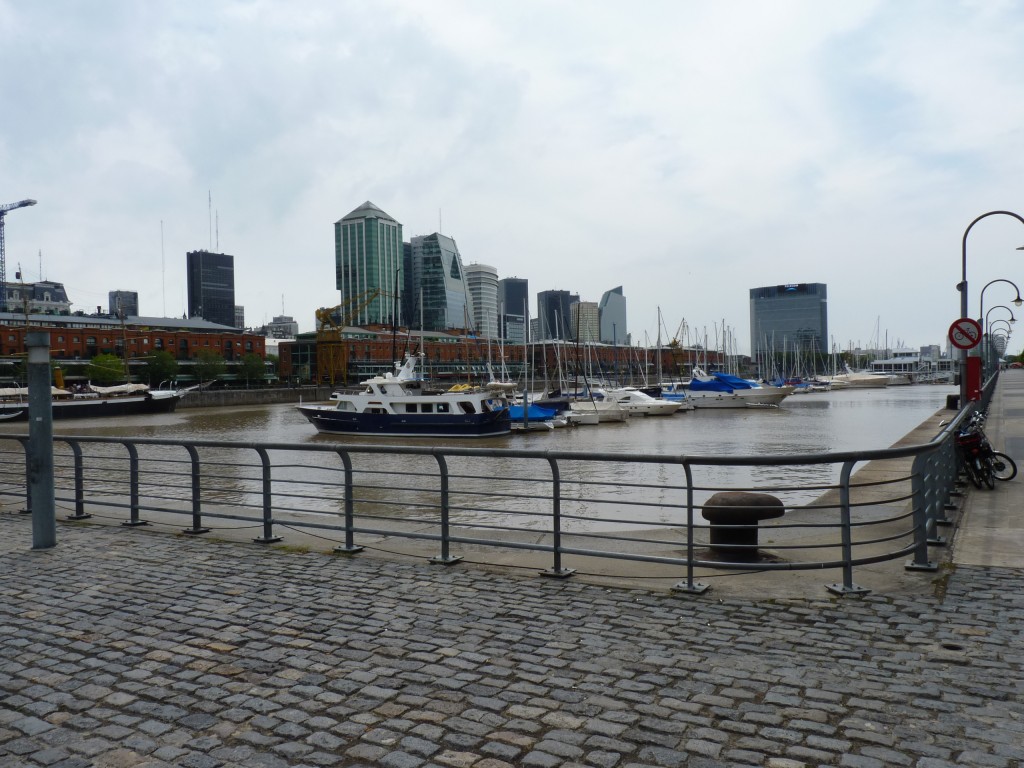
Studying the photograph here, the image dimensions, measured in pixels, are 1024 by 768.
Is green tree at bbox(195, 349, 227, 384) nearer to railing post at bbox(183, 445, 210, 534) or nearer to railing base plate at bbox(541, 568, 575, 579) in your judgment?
railing post at bbox(183, 445, 210, 534)

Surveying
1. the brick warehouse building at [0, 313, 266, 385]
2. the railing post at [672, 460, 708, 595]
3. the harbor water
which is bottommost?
the harbor water

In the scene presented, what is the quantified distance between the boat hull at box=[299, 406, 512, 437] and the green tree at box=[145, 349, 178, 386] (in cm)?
8285

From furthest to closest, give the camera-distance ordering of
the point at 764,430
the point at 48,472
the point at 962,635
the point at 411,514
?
the point at 764,430
the point at 411,514
the point at 48,472
the point at 962,635

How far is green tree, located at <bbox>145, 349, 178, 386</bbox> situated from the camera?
12606cm

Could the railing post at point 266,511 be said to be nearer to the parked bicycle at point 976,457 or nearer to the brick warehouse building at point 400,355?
the parked bicycle at point 976,457

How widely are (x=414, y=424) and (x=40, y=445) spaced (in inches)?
1586

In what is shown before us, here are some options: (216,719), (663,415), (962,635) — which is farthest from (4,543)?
(663,415)

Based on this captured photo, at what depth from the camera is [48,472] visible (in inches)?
380

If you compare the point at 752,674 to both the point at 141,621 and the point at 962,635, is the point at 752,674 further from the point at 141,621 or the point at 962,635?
the point at 141,621

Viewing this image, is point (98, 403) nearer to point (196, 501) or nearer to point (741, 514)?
point (196, 501)

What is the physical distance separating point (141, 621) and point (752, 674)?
4.85 m

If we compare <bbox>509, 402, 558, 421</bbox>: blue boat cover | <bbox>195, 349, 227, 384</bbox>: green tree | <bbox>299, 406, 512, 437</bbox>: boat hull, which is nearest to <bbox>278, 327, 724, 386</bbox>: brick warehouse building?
<bbox>195, 349, 227, 384</bbox>: green tree

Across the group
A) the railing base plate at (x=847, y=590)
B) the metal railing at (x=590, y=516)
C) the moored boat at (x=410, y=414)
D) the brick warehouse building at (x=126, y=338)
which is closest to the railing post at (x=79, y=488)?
the metal railing at (x=590, y=516)

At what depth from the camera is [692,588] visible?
709cm
